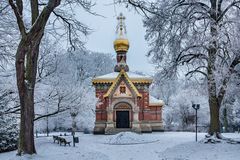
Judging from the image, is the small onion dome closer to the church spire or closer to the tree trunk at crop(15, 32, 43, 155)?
the church spire

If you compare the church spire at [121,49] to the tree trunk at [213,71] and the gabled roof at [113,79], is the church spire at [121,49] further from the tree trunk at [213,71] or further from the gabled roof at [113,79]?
the tree trunk at [213,71]

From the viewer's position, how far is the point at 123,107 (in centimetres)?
3775

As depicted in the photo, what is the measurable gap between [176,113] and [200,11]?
118ft

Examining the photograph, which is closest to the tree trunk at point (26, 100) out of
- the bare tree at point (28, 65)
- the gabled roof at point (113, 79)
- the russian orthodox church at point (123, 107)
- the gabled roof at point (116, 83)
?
the bare tree at point (28, 65)

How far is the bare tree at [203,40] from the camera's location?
1598 centimetres

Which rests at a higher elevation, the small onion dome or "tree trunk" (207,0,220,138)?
the small onion dome

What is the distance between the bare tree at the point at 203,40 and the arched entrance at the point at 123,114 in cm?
1909

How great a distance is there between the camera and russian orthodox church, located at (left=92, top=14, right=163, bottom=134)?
122 ft

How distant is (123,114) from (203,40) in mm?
22157

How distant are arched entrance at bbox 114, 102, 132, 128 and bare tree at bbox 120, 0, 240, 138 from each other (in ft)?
62.6

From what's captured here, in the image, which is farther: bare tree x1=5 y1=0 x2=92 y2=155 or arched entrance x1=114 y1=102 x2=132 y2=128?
arched entrance x1=114 y1=102 x2=132 y2=128

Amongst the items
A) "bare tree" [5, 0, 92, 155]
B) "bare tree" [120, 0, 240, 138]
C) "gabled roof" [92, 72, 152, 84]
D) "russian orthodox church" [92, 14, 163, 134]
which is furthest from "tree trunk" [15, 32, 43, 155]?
"gabled roof" [92, 72, 152, 84]

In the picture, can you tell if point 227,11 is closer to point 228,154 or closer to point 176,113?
point 228,154

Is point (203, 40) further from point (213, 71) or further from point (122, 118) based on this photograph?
point (122, 118)
